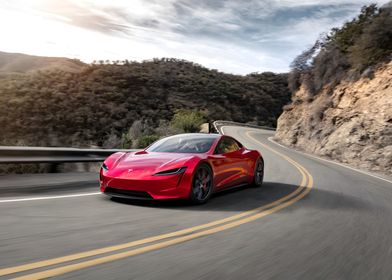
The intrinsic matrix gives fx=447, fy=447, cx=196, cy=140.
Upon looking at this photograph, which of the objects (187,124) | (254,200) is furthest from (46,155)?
(187,124)

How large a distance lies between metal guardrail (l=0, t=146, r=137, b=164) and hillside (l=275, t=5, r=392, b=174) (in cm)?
1465

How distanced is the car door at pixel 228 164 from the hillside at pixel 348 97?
13901mm

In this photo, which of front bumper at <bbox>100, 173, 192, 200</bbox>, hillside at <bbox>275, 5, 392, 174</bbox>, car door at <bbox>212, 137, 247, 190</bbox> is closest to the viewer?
front bumper at <bbox>100, 173, 192, 200</bbox>

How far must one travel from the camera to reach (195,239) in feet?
16.7

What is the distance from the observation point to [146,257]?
4199 millimetres

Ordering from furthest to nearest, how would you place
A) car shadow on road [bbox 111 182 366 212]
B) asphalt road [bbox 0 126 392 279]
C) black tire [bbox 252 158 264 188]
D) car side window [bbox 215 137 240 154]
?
1. black tire [bbox 252 158 264 188]
2. car side window [bbox 215 137 240 154]
3. car shadow on road [bbox 111 182 366 212]
4. asphalt road [bbox 0 126 392 279]

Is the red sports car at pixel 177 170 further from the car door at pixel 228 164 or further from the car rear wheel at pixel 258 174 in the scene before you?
the car rear wheel at pixel 258 174

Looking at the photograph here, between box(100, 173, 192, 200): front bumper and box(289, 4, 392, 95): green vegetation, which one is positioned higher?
box(289, 4, 392, 95): green vegetation

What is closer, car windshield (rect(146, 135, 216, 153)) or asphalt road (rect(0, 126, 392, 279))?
asphalt road (rect(0, 126, 392, 279))

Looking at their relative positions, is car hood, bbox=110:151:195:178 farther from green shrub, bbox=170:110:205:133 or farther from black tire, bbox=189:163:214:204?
green shrub, bbox=170:110:205:133

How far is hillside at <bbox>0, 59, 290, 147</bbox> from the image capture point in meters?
34.2

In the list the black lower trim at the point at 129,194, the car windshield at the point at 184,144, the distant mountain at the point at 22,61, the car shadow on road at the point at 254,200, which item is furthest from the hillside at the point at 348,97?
the distant mountain at the point at 22,61

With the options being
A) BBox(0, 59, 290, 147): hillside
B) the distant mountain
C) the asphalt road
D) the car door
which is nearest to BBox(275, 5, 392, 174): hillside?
BBox(0, 59, 290, 147): hillside

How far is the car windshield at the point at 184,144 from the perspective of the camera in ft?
27.3
